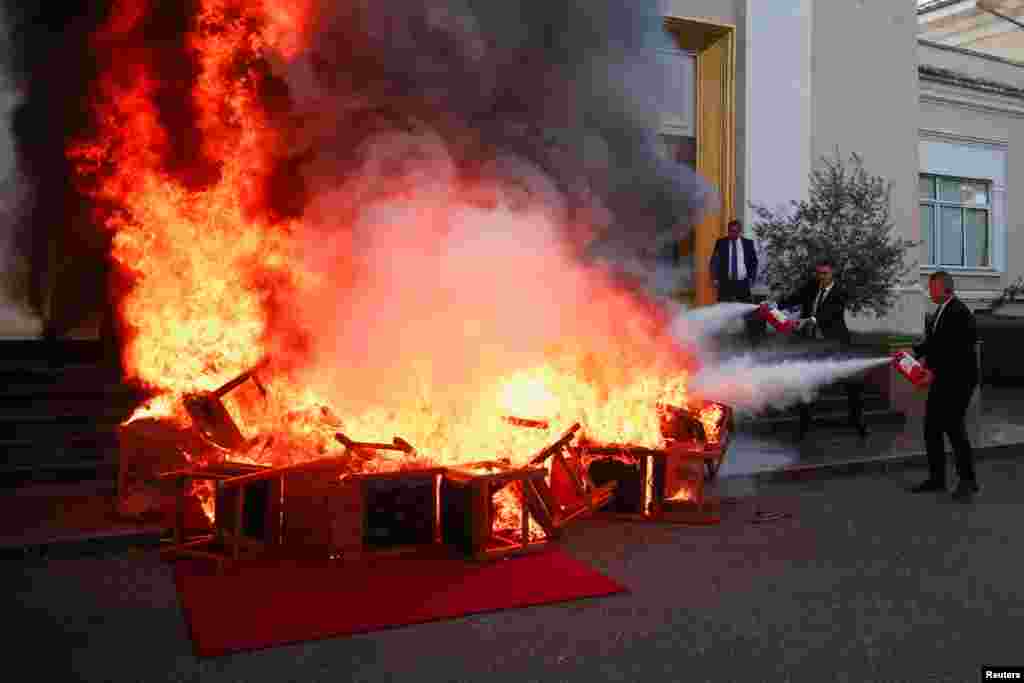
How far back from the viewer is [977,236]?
18781 millimetres

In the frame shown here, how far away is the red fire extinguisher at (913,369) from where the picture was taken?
22.5 feet

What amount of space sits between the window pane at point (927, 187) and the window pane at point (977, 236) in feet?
3.89

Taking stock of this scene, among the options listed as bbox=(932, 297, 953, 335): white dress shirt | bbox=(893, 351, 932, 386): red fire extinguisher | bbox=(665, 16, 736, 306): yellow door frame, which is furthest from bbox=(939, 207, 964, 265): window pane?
bbox=(893, 351, 932, 386): red fire extinguisher

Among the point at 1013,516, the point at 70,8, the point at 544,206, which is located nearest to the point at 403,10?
the point at 544,206

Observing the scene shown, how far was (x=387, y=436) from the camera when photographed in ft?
20.4

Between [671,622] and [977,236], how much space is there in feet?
57.9

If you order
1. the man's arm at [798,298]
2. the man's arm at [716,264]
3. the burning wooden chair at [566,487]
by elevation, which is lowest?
the burning wooden chair at [566,487]

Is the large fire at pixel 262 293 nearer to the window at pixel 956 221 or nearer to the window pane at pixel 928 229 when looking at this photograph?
the window pane at pixel 928 229

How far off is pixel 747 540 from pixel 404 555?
2181mm

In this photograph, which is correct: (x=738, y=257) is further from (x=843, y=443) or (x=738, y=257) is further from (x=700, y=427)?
(x=700, y=427)

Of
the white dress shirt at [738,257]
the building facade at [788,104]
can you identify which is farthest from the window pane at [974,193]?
the white dress shirt at [738,257]

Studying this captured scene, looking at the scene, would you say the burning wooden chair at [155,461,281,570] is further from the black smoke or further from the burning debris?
the black smoke

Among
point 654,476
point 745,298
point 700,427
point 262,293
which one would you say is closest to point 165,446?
point 262,293

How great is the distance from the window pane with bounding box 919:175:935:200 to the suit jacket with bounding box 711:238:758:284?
854 centimetres
